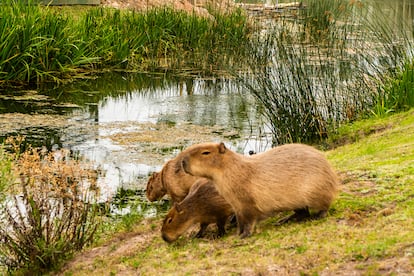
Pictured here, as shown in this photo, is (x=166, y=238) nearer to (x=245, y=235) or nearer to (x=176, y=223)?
(x=176, y=223)

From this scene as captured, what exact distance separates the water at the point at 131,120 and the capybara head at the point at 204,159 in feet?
7.88

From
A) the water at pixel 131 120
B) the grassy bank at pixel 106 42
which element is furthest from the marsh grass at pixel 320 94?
the grassy bank at pixel 106 42

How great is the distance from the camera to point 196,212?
15.2 feet

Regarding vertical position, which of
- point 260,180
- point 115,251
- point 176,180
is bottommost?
point 115,251

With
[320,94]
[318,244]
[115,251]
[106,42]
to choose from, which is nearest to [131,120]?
[320,94]

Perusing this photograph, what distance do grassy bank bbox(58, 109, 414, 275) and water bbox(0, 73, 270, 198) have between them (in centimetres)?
181

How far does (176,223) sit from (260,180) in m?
0.69

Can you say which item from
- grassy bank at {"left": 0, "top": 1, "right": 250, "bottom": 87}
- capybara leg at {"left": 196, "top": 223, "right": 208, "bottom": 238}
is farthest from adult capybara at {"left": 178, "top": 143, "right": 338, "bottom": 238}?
grassy bank at {"left": 0, "top": 1, "right": 250, "bottom": 87}

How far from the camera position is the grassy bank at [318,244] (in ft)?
11.9

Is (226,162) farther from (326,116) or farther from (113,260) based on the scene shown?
(326,116)

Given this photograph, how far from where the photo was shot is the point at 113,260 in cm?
474

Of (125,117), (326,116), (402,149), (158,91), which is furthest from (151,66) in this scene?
(402,149)

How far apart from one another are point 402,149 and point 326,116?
2.90 metres

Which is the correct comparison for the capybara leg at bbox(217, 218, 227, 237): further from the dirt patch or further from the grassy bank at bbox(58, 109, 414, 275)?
the dirt patch
